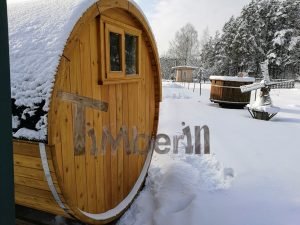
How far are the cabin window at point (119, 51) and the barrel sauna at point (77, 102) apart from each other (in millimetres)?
10

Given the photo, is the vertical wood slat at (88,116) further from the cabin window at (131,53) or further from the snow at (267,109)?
the snow at (267,109)

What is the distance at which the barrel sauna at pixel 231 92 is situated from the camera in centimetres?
1175

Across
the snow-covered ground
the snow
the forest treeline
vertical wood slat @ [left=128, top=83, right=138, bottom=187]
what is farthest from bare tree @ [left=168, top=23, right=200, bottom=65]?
vertical wood slat @ [left=128, top=83, right=138, bottom=187]

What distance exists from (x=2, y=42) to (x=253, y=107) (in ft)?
31.6

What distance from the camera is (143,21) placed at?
3.27 meters

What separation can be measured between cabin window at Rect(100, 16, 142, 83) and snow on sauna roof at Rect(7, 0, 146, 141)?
455mm

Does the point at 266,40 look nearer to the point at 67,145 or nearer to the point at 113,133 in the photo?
the point at 113,133

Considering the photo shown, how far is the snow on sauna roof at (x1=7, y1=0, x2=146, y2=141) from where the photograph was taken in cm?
186

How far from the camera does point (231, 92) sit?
11.8 meters

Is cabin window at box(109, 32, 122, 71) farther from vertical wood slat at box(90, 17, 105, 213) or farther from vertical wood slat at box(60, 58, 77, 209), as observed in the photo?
vertical wood slat at box(60, 58, 77, 209)

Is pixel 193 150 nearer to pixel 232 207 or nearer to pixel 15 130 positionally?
pixel 232 207

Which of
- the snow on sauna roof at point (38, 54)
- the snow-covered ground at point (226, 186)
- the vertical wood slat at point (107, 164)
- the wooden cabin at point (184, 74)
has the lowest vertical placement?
the snow-covered ground at point (226, 186)

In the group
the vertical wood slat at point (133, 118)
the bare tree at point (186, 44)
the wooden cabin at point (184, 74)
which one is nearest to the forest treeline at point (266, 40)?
the wooden cabin at point (184, 74)

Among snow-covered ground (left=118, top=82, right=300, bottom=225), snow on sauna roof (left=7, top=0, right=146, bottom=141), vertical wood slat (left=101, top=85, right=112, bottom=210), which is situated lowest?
snow-covered ground (left=118, top=82, right=300, bottom=225)
